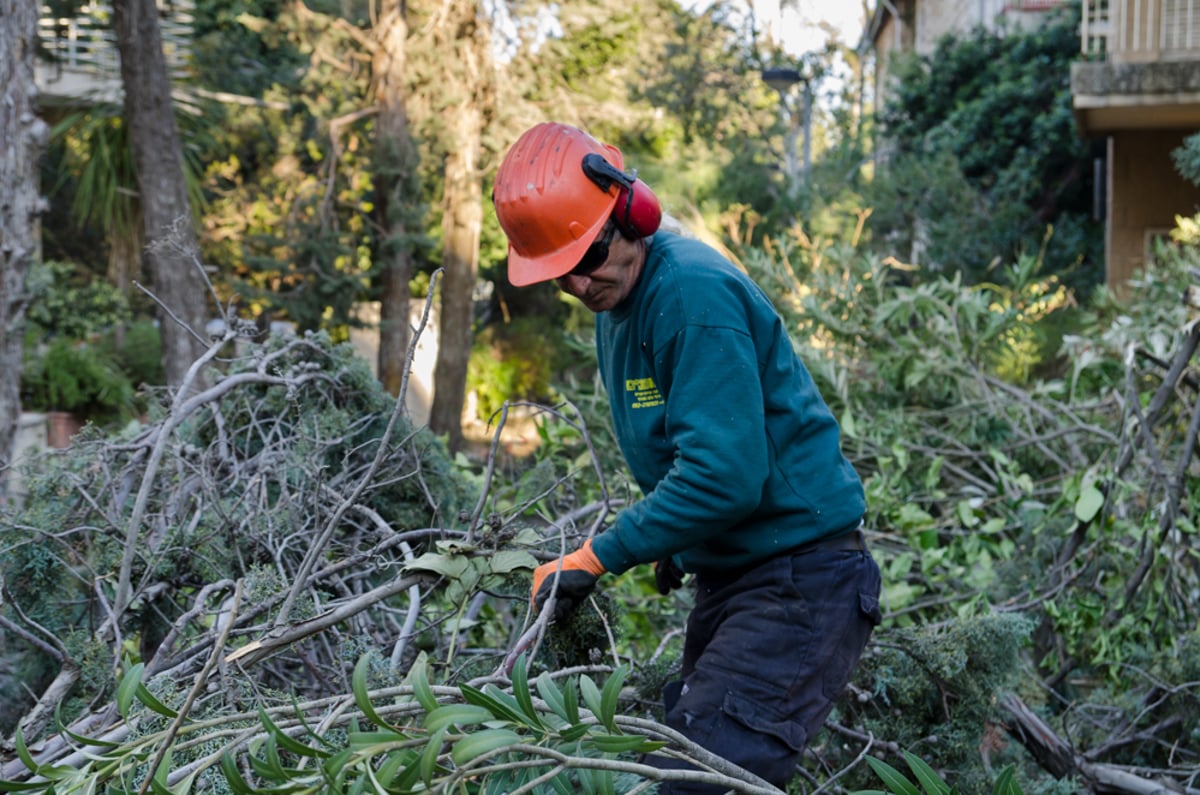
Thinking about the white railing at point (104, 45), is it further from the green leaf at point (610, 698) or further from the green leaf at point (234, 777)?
the green leaf at point (610, 698)

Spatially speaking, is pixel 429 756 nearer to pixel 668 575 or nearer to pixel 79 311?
pixel 668 575

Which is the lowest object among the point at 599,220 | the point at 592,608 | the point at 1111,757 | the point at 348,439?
the point at 1111,757

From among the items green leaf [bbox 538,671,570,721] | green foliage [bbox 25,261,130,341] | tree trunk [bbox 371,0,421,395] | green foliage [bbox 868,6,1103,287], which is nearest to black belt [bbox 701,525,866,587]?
green leaf [bbox 538,671,570,721]

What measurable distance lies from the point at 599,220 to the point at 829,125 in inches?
1013

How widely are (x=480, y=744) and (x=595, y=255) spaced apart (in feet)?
4.13

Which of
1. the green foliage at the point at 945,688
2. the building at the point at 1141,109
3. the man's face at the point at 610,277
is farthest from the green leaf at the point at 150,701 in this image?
the building at the point at 1141,109

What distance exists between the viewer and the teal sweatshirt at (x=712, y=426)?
2303 mm

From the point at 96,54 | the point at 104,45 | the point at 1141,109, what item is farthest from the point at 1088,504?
the point at 96,54

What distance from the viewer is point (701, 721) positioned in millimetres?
2373

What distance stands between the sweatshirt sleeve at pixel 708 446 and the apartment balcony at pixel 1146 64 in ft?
31.5

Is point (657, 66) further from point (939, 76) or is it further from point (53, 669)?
point (53, 669)

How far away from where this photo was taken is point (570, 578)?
8.13 feet

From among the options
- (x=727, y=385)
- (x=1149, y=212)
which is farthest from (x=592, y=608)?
(x=1149, y=212)

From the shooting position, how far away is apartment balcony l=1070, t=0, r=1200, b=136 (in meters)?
10.3
